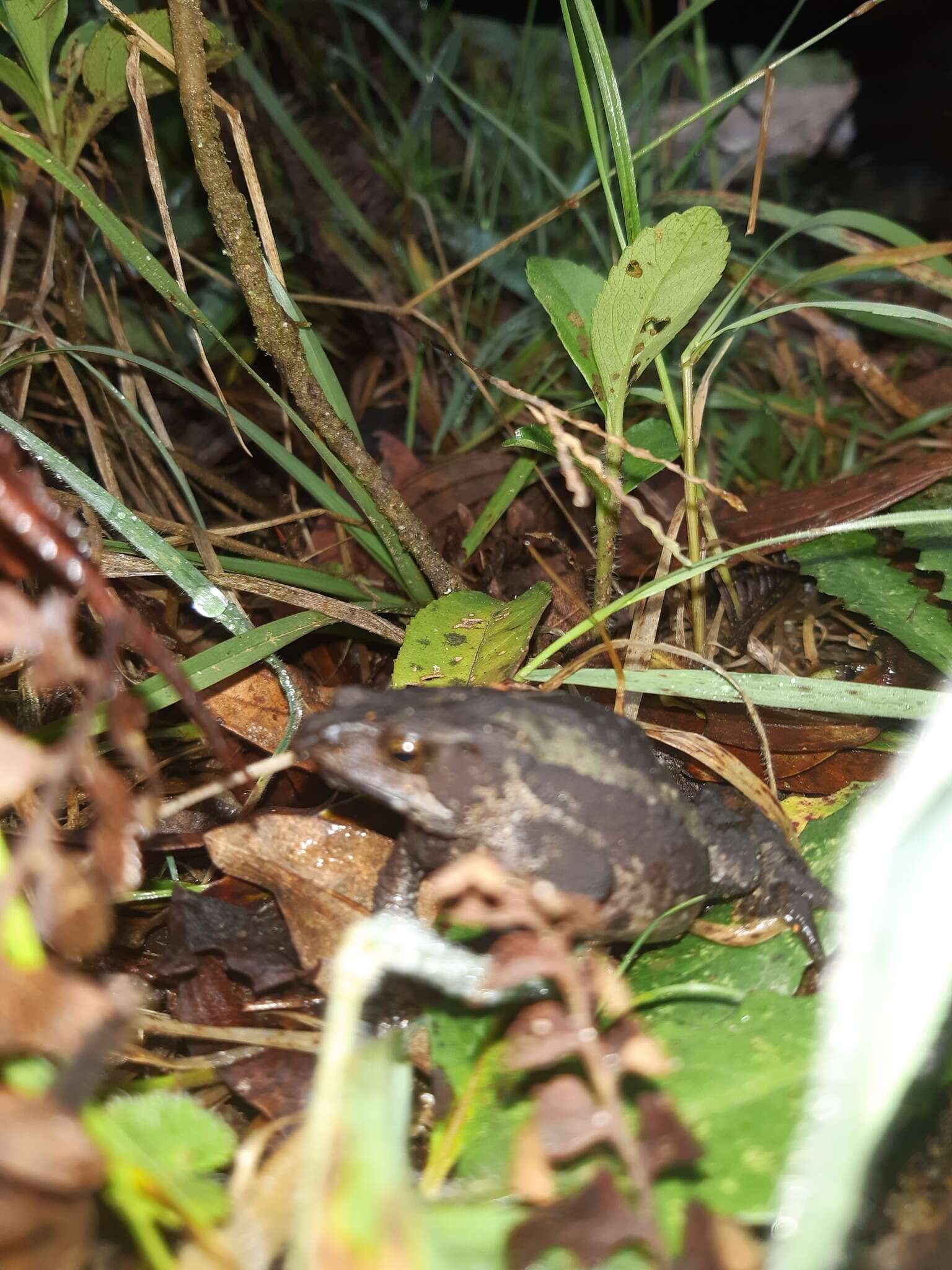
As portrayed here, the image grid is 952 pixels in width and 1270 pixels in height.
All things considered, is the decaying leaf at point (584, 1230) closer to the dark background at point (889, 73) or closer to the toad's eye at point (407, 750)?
the toad's eye at point (407, 750)

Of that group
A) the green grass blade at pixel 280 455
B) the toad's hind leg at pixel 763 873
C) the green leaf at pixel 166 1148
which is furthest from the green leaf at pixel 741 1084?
the green grass blade at pixel 280 455

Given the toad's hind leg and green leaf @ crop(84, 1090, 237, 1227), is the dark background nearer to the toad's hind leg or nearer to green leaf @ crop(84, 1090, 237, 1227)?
the toad's hind leg

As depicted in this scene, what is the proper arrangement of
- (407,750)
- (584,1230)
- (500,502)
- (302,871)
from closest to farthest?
(584,1230) → (407,750) → (302,871) → (500,502)

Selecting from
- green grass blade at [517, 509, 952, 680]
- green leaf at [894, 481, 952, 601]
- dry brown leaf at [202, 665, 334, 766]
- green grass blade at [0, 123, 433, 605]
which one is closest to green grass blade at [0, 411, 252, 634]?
dry brown leaf at [202, 665, 334, 766]

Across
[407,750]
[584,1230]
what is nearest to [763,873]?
A: [407,750]

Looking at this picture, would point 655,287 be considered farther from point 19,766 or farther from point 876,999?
point 19,766
